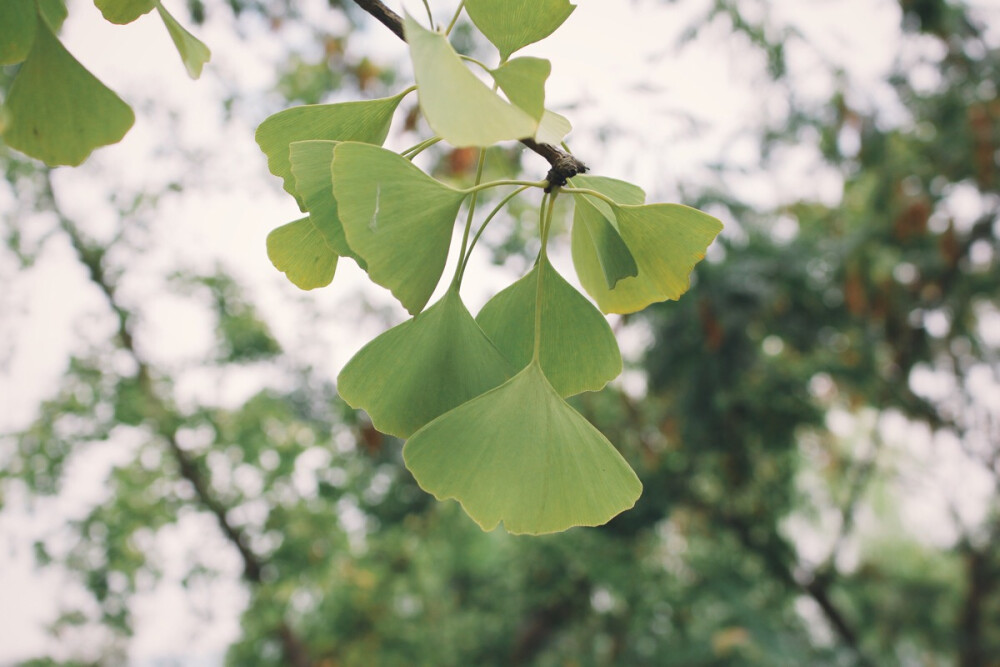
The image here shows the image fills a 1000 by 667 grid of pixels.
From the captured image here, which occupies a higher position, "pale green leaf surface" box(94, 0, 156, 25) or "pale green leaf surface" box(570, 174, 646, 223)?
"pale green leaf surface" box(94, 0, 156, 25)

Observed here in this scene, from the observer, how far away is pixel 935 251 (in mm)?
2293

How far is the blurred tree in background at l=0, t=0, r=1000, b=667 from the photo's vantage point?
1.90 metres

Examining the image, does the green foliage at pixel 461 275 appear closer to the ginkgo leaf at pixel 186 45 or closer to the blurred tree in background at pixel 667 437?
the ginkgo leaf at pixel 186 45

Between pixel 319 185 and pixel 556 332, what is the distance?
0.42ft

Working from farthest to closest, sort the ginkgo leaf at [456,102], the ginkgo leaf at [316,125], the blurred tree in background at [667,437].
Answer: the blurred tree in background at [667,437]
the ginkgo leaf at [316,125]
the ginkgo leaf at [456,102]

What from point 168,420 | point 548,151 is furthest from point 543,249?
point 168,420

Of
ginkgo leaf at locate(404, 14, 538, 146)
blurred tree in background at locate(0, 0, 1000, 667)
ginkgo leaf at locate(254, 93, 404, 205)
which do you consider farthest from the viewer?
blurred tree in background at locate(0, 0, 1000, 667)

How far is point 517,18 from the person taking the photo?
288mm

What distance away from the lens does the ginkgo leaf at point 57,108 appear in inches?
12.2

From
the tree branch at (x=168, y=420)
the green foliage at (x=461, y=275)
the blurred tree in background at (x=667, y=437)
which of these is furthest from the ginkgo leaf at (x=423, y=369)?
the tree branch at (x=168, y=420)

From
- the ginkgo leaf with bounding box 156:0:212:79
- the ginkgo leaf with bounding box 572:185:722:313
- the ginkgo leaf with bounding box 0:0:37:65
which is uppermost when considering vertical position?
the ginkgo leaf with bounding box 0:0:37:65

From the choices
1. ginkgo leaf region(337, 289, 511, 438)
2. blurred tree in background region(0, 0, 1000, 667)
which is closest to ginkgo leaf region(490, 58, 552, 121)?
ginkgo leaf region(337, 289, 511, 438)

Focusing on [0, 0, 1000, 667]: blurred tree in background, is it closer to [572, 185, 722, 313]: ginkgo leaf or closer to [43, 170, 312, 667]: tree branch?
[43, 170, 312, 667]: tree branch

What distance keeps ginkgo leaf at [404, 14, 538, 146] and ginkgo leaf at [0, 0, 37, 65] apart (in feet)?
0.58
